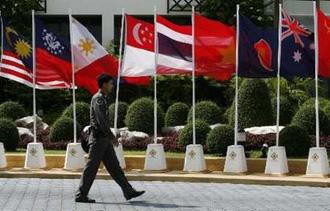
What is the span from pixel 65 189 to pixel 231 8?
740 inches

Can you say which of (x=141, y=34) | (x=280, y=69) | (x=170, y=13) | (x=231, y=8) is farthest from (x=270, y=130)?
(x=170, y=13)

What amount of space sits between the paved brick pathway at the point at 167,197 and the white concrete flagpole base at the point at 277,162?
941 millimetres

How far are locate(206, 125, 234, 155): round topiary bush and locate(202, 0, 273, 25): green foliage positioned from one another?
14.3 metres

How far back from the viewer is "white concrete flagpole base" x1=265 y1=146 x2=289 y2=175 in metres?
15.0

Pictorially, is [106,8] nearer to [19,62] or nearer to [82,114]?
[82,114]

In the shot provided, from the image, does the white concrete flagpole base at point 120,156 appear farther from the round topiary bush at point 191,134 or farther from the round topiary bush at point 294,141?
the round topiary bush at point 294,141

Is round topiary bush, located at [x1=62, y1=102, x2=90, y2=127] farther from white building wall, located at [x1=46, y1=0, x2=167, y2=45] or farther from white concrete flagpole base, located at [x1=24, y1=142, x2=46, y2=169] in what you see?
white building wall, located at [x1=46, y1=0, x2=167, y2=45]

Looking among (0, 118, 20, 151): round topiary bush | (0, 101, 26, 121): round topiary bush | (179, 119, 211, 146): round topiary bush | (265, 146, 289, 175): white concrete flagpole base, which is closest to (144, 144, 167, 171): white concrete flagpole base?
(179, 119, 211, 146): round topiary bush

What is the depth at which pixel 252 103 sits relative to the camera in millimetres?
19812

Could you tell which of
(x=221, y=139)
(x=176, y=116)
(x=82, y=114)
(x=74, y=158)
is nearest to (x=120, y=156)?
(x=74, y=158)

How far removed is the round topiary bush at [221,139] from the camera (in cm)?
1642

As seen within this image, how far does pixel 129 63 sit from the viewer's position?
635 inches

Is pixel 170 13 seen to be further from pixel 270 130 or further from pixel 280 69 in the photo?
pixel 280 69

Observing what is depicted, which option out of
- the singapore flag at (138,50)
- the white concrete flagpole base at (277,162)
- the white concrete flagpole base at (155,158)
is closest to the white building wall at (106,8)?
the singapore flag at (138,50)
